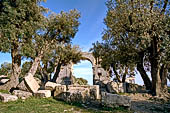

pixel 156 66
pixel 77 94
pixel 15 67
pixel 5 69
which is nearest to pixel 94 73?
pixel 156 66

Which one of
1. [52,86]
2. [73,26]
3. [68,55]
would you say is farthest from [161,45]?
[68,55]

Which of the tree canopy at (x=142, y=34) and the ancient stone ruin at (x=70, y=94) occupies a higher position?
the tree canopy at (x=142, y=34)

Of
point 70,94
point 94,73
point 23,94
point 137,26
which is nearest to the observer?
point 70,94

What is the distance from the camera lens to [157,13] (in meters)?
10.7

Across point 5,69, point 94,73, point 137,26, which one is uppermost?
point 137,26

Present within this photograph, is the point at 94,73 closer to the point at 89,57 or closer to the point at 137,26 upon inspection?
the point at 89,57

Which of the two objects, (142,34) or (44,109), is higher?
(142,34)

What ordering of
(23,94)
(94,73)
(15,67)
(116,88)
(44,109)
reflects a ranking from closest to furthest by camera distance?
(44,109) → (23,94) → (15,67) → (116,88) → (94,73)

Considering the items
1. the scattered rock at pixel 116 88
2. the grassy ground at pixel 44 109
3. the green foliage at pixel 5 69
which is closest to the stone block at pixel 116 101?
the grassy ground at pixel 44 109

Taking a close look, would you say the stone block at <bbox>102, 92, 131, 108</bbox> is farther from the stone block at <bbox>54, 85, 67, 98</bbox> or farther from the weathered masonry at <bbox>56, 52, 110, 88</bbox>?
the weathered masonry at <bbox>56, 52, 110, 88</bbox>

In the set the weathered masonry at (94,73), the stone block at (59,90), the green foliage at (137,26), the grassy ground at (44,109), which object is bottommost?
the grassy ground at (44,109)

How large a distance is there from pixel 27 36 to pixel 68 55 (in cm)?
902

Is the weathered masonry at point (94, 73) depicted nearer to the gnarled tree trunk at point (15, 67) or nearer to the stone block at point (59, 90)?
the gnarled tree trunk at point (15, 67)

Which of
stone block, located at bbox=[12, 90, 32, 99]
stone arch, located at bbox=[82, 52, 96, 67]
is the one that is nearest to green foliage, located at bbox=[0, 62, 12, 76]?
stone arch, located at bbox=[82, 52, 96, 67]
